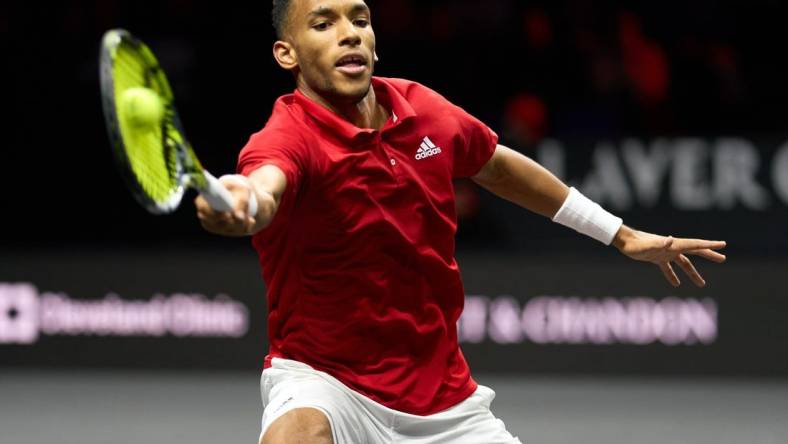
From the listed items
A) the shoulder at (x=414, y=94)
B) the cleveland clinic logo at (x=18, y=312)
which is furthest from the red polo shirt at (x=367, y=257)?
the cleveland clinic logo at (x=18, y=312)

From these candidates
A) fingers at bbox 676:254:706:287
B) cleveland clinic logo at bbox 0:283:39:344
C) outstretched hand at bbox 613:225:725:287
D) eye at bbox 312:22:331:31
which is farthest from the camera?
cleveland clinic logo at bbox 0:283:39:344

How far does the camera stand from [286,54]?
162 inches

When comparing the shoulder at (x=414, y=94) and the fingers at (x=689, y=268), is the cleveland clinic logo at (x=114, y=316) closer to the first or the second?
the fingers at (x=689, y=268)

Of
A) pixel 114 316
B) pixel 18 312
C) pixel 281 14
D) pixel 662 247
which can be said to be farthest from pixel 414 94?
pixel 18 312

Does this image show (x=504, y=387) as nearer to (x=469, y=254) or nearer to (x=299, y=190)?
(x=469, y=254)

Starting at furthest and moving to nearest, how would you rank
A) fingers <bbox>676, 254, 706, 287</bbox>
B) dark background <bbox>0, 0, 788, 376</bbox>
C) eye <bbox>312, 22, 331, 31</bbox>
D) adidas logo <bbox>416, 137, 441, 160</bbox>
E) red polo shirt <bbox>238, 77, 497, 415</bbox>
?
dark background <bbox>0, 0, 788, 376</bbox> → fingers <bbox>676, 254, 706, 287</bbox> → adidas logo <bbox>416, 137, 441, 160</bbox> → eye <bbox>312, 22, 331, 31</bbox> → red polo shirt <bbox>238, 77, 497, 415</bbox>

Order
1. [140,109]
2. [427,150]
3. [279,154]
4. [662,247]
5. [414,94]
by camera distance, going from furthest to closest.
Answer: [662,247], [414,94], [427,150], [279,154], [140,109]

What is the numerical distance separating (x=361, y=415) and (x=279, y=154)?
31.2 inches

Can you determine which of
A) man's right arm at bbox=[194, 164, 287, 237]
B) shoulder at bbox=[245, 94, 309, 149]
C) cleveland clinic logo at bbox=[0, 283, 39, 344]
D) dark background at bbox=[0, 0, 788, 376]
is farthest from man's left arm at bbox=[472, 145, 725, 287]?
cleveland clinic logo at bbox=[0, 283, 39, 344]

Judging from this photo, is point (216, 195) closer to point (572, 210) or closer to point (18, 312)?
point (572, 210)

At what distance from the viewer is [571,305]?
10.0 m

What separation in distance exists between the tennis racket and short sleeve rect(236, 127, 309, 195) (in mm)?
378

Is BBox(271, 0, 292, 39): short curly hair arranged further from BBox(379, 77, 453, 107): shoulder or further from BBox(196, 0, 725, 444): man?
BBox(379, 77, 453, 107): shoulder

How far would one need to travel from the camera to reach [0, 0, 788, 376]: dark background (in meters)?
10.0
